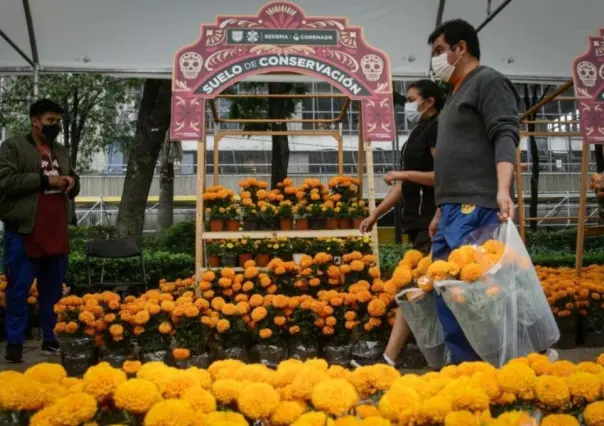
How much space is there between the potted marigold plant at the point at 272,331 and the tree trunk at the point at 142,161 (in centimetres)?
658

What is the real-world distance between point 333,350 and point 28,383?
318cm

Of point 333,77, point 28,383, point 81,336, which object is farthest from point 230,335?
point 28,383

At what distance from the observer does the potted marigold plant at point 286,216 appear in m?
5.98

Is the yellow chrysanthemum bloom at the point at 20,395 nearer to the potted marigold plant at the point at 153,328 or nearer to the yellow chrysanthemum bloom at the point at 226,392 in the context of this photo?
the yellow chrysanthemum bloom at the point at 226,392

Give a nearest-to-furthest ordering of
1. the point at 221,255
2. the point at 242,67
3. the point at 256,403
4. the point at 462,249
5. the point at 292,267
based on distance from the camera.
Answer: the point at 256,403 < the point at 462,249 < the point at 292,267 < the point at 242,67 < the point at 221,255

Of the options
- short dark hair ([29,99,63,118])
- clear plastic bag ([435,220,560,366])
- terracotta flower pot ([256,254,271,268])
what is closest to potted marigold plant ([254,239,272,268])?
terracotta flower pot ([256,254,271,268])

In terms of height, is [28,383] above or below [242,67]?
below

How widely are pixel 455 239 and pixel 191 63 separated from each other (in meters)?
3.35

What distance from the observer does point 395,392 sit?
167cm

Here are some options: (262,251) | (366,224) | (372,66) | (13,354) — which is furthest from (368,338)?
(13,354)

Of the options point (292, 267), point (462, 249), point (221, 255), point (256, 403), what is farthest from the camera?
point (221, 255)

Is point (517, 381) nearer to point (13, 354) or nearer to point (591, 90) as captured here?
point (13, 354)

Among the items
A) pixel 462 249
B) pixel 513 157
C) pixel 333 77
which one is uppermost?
pixel 333 77

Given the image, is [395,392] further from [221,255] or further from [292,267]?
[221,255]
